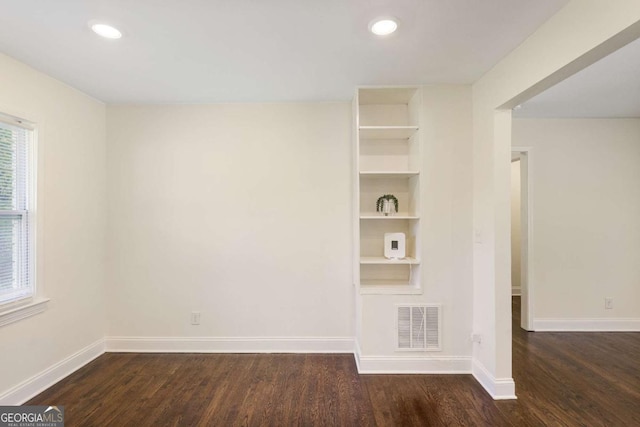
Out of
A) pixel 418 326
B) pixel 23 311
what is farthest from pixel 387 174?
pixel 23 311

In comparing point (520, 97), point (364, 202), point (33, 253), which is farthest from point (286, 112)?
point (33, 253)

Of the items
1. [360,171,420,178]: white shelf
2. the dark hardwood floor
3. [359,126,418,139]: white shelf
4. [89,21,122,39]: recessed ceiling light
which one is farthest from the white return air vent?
[89,21,122,39]: recessed ceiling light

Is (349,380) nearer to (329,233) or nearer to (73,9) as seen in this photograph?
(329,233)

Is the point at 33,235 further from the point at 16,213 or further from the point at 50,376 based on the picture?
the point at 50,376

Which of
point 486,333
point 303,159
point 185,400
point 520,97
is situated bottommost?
point 185,400

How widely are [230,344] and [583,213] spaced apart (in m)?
4.38

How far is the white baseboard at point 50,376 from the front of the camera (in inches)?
87.7

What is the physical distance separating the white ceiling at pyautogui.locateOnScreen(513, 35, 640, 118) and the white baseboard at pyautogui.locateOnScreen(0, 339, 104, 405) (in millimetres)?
4994

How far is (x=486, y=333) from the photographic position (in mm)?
2541

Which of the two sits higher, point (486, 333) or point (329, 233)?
point (329, 233)

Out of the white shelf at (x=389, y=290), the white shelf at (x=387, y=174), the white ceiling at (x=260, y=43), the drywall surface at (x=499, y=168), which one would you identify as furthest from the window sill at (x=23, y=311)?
the drywall surface at (x=499, y=168)

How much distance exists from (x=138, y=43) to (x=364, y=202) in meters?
2.19

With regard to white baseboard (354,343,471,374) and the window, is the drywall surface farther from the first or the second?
the window

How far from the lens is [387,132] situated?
2914mm
